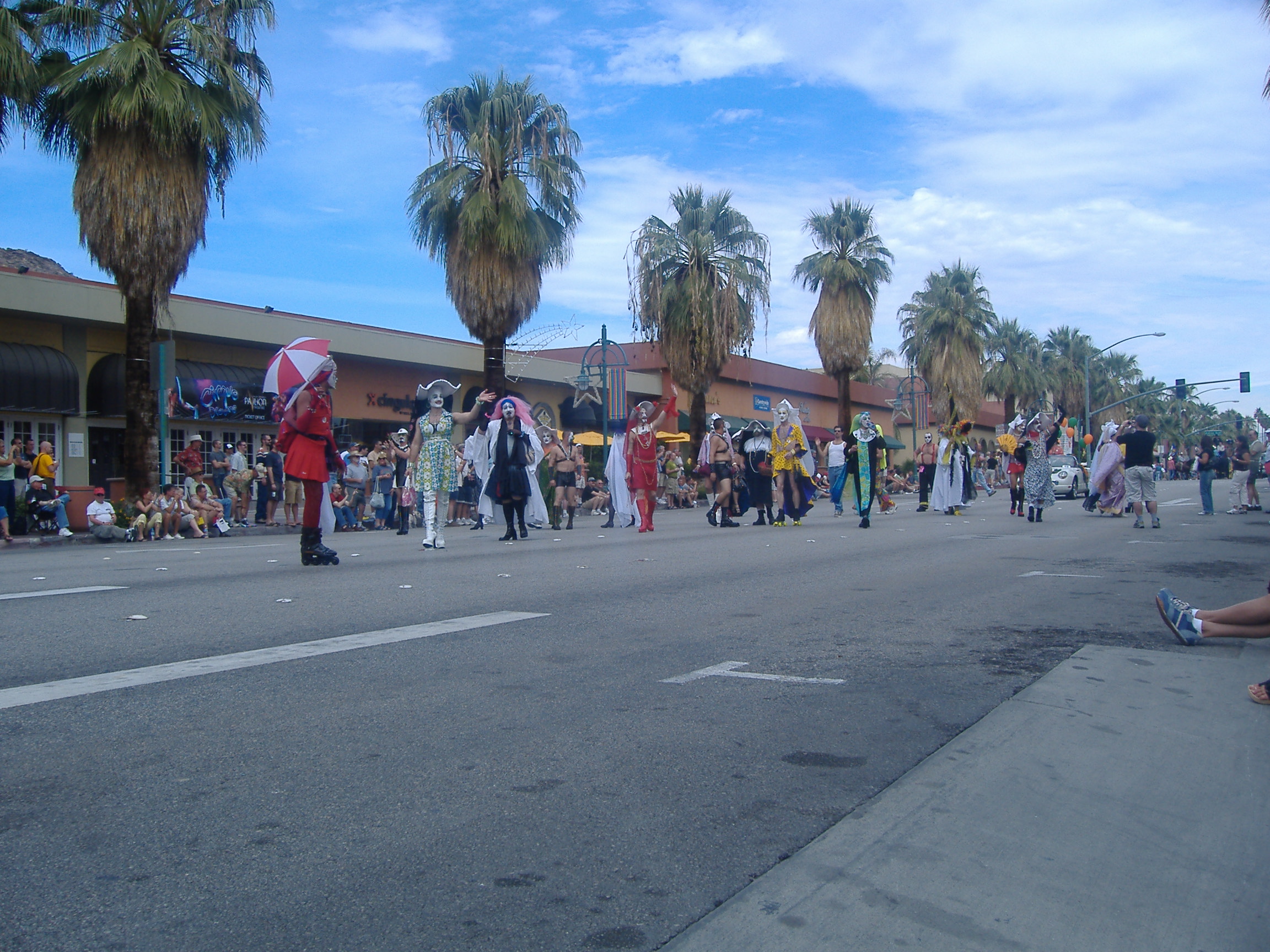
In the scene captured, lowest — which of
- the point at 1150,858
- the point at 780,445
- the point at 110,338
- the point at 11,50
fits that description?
the point at 1150,858

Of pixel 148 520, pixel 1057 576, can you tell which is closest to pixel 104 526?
pixel 148 520

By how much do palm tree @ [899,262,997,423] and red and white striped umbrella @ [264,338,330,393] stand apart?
142ft

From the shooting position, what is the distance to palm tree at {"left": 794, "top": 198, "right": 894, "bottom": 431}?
1640 inches

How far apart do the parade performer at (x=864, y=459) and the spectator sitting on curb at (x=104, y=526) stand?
12453mm

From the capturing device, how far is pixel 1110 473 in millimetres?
20188

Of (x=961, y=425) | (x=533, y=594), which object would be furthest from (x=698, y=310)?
(x=533, y=594)

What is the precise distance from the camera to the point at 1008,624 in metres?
6.83

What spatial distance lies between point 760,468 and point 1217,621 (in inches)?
526

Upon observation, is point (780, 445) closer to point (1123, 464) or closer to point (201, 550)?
point (1123, 464)

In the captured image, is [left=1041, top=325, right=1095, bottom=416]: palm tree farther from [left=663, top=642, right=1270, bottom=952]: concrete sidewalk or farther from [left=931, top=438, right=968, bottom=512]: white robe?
[left=663, top=642, right=1270, bottom=952]: concrete sidewalk

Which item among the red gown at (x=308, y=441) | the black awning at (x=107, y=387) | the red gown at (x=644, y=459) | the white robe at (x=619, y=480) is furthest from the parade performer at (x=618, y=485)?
the black awning at (x=107, y=387)

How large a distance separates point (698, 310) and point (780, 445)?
16.4m

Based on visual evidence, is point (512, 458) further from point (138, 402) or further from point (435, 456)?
point (138, 402)

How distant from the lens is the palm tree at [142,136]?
62.5ft
